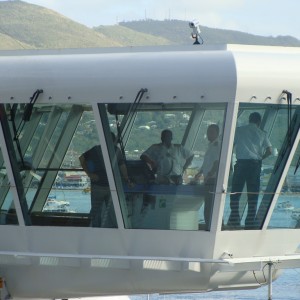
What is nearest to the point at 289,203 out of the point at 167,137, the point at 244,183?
the point at 244,183

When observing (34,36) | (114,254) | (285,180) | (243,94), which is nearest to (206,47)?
(243,94)

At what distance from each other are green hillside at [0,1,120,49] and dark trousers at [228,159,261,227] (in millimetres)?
126340

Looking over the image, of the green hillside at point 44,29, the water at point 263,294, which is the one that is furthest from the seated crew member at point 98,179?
the green hillside at point 44,29

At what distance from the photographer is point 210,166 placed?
17453 mm

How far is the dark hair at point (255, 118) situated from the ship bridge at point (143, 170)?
0.22 ft

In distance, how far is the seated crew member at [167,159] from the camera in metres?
17.7

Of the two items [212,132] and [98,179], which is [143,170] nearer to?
[98,179]

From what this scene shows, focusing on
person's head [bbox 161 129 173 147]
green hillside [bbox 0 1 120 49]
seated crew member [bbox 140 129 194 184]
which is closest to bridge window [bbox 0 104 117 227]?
seated crew member [bbox 140 129 194 184]

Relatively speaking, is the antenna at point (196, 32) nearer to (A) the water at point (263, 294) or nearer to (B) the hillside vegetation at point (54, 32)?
(A) the water at point (263, 294)

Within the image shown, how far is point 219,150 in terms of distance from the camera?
1734cm

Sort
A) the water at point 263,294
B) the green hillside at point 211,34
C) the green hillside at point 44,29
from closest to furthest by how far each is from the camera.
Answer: the water at point 263,294, the green hillside at point 211,34, the green hillside at point 44,29

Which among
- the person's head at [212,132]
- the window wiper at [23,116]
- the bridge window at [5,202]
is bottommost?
the bridge window at [5,202]

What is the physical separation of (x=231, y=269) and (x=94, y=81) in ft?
11.2

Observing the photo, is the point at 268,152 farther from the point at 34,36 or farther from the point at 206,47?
the point at 34,36
